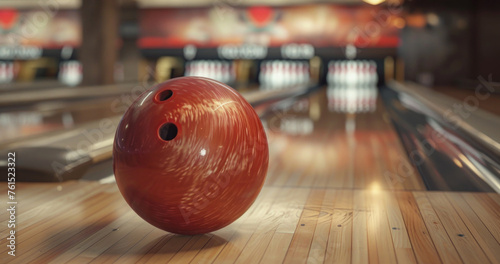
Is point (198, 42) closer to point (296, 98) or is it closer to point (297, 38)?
point (297, 38)

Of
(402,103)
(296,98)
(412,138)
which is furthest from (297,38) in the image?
(412,138)

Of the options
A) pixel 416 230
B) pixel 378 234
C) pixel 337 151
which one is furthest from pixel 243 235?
pixel 337 151

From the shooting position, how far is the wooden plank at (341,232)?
1552mm

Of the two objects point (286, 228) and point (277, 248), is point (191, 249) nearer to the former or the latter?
point (277, 248)

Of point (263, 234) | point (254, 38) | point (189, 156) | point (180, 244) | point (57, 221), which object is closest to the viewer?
point (189, 156)

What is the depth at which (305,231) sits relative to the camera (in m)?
1.80

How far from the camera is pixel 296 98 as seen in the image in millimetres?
8883

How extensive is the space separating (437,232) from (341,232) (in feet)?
0.97

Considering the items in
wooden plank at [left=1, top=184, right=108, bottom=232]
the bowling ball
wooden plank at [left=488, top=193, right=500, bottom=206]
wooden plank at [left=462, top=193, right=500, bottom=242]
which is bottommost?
wooden plank at [left=488, top=193, right=500, bottom=206]

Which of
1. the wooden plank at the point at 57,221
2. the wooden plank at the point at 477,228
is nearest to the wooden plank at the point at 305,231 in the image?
the wooden plank at the point at 477,228

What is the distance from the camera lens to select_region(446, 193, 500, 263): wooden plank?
161 centimetres

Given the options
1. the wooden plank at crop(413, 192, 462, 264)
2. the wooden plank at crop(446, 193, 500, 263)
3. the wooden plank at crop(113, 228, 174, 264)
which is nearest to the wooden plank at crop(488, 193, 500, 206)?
the wooden plank at crop(446, 193, 500, 263)

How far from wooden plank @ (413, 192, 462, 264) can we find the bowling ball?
551mm

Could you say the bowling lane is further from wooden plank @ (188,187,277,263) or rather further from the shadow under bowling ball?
the shadow under bowling ball
